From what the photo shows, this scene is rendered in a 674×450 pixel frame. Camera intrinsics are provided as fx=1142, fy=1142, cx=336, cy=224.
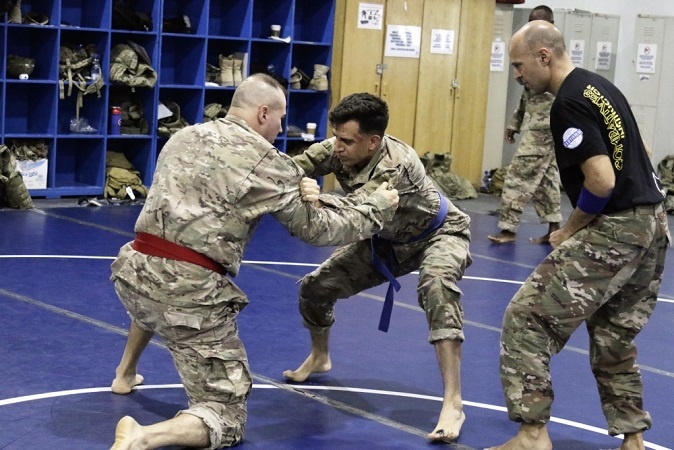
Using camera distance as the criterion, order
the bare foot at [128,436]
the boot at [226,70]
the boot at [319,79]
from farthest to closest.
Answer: the boot at [319,79], the boot at [226,70], the bare foot at [128,436]

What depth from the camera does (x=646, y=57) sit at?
49.6 feet

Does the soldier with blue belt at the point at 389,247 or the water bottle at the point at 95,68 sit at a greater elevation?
the water bottle at the point at 95,68

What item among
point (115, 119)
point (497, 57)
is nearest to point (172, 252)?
point (115, 119)

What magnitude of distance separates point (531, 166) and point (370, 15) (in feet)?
11.8

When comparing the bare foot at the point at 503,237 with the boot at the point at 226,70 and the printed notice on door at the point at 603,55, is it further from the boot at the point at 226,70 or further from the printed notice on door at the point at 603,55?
the printed notice on door at the point at 603,55

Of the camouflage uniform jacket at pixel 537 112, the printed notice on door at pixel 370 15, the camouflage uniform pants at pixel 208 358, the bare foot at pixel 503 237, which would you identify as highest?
the printed notice on door at pixel 370 15

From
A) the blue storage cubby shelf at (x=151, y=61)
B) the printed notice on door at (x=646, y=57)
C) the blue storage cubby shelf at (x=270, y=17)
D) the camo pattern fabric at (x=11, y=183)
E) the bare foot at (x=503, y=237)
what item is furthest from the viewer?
the printed notice on door at (x=646, y=57)

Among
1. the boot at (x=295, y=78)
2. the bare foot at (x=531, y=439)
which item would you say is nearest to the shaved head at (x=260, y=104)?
the bare foot at (x=531, y=439)

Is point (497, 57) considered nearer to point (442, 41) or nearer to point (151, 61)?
point (442, 41)

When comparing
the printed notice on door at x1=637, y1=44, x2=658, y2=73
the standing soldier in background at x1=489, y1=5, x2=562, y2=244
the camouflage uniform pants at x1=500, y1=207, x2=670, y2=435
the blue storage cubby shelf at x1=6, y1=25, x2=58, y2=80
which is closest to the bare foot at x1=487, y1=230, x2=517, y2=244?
the standing soldier in background at x1=489, y1=5, x2=562, y2=244

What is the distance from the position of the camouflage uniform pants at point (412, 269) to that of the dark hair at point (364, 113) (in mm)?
659

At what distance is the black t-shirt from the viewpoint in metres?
4.50

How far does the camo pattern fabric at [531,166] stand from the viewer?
10.4 meters

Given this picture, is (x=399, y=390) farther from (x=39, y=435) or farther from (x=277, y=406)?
(x=39, y=435)
